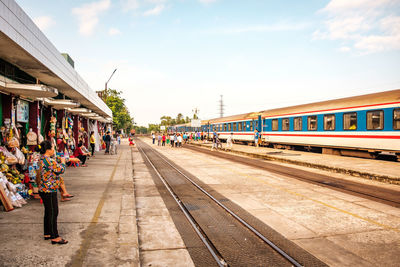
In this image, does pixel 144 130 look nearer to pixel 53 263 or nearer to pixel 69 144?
pixel 69 144

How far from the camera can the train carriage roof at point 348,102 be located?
15.1 metres

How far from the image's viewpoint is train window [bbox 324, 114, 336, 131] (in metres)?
18.8

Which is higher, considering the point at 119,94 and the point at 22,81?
the point at 119,94

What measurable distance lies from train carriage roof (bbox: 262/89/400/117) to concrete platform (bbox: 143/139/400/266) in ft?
21.4

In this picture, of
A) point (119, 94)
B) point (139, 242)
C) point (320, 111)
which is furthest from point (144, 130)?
point (139, 242)

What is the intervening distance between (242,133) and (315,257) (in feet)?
95.6

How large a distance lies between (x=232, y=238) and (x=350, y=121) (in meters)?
15.0

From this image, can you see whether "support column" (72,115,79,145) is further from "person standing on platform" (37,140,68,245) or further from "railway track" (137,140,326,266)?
"person standing on platform" (37,140,68,245)

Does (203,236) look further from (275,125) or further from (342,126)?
(275,125)

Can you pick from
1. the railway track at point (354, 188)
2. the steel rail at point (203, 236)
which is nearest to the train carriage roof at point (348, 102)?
the railway track at point (354, 188)

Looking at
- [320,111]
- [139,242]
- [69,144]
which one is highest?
[320,111]

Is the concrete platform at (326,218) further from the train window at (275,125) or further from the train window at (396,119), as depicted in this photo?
the train window at (275,125)

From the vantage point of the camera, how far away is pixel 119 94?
4638 centimetres

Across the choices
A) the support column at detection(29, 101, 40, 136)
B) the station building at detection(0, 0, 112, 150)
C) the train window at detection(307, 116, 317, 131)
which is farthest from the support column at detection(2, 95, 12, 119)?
the train window at detection(307, 116, 317, 131)
